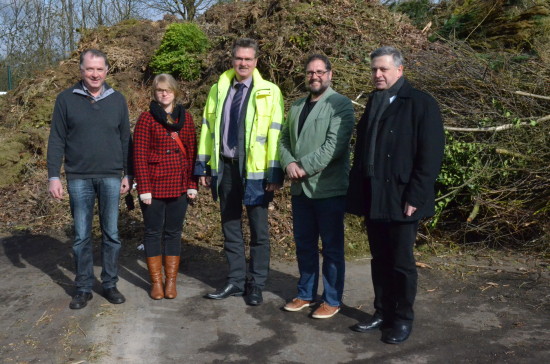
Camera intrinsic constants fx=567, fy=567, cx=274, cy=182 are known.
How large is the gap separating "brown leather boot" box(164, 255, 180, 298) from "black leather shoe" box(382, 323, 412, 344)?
2.09m

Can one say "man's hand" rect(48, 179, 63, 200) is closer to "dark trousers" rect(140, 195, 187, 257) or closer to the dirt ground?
"dark trousers" rect(140, 195, 187, 257)

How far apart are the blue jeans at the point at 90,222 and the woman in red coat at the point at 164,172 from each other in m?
0.29

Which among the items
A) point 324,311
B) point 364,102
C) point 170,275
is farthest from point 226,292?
point 364,102

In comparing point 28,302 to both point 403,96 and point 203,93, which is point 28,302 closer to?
point 403,96

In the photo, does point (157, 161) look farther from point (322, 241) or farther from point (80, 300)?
point (322, 241)

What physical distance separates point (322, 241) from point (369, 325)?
79 cm

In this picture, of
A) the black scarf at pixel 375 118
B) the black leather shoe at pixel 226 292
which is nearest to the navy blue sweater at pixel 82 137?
the black leather shoe at pixel 226 292

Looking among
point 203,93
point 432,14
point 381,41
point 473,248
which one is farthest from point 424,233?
point 432,14

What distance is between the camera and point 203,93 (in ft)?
33.0

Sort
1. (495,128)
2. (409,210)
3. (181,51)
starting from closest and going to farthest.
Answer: (409,210)
(495,128)
(181,51)

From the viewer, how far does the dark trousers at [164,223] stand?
528 centimetres

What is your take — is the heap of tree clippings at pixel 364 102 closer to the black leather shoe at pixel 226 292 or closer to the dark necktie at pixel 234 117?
the black leather shoe at pixel 226 292

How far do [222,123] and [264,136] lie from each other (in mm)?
438

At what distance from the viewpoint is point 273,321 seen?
4.86 metres
